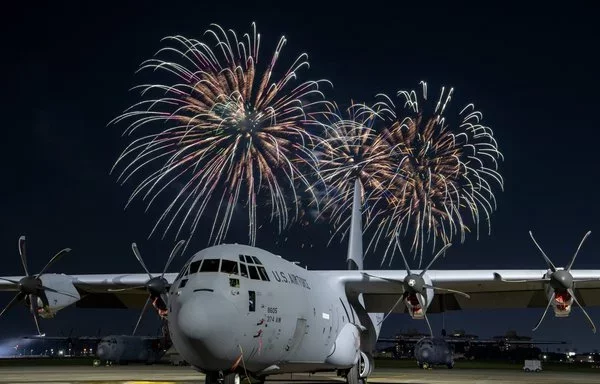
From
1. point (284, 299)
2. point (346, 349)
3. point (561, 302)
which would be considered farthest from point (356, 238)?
point (284, 299)

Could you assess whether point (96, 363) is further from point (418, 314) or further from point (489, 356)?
point (489, 356)

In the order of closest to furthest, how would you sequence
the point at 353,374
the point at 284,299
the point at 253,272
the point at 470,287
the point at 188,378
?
the point at 253,272 < the point at 284,299 < the point at 353,374 < the point at 470,287 < the point at 188,378

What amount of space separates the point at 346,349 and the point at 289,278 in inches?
201

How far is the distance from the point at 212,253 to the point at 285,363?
12.7ft

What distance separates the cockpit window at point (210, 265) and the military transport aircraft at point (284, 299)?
0.07 ft

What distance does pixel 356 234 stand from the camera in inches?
1113

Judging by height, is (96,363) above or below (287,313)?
below

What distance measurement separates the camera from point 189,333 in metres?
12.0

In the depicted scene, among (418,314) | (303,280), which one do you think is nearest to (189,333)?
(303,280)

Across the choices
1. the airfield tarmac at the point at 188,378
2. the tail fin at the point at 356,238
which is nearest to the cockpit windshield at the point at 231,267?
the airfield tarmac at the point at 188,378

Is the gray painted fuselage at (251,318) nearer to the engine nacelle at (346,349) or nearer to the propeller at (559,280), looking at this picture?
the engine nacelle at (346,349)

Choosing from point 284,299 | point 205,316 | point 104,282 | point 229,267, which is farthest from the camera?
point 104,282

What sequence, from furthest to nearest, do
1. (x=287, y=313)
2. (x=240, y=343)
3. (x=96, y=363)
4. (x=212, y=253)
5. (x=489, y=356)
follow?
1. (x=489, y=356)
2. (x=96, y=363)
3. (x=287, y=313)
4. (x=212, y=253)
5. (x=240, y=343)

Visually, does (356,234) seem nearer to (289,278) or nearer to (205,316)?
(289,278)
